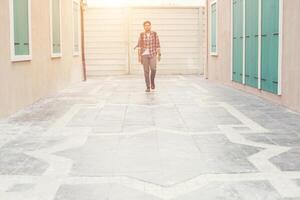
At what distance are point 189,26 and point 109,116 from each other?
15.4m

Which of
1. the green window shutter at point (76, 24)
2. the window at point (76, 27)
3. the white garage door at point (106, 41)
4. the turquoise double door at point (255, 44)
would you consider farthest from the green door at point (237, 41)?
the white garage door at point (106, 41)

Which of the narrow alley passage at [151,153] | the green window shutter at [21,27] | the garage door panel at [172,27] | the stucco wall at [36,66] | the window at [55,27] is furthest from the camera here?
the garage door panel at [172,27]

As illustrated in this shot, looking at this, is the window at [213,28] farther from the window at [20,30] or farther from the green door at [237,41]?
the window at [20,30]

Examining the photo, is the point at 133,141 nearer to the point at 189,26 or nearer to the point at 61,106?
the point at 61,106

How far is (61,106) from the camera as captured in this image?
1103 cm

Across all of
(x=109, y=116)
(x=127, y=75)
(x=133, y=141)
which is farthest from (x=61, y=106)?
(x=127, y=75)

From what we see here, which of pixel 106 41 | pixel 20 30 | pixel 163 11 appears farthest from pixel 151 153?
pixel 163 11

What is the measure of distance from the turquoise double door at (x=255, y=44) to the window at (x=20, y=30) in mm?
4679

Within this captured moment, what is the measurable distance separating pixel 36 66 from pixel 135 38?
12.1 m

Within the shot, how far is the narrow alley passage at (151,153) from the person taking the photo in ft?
15.2

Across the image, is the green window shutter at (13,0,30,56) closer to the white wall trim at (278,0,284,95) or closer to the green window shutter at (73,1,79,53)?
the white wall trim at (278,0,284,95)

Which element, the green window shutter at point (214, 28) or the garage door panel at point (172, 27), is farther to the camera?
the garage door panel at point (172, 27)

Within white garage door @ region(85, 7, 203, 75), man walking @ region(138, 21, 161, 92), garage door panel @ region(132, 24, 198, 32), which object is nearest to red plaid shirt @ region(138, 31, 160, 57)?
man walking @ region(138, 21, 161, 92)

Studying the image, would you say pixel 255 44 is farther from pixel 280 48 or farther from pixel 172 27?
pixel 172 27
